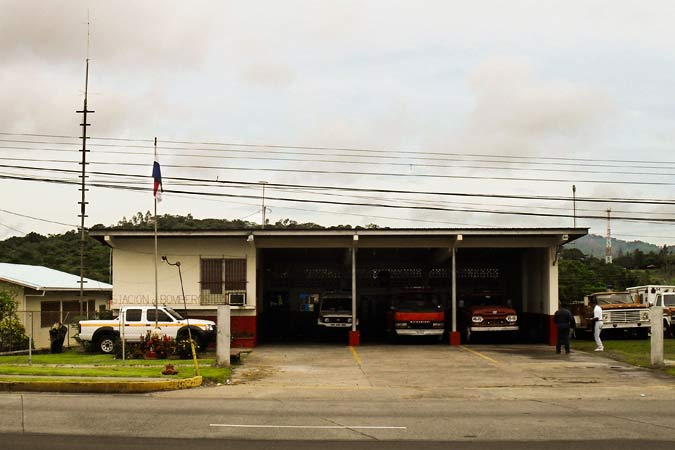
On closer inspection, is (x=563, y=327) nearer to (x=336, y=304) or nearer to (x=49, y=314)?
(x=336, y=304)

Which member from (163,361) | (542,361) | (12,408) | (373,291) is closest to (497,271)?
(373,291)

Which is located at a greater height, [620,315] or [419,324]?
[620,315]

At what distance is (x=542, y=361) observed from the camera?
23.9m

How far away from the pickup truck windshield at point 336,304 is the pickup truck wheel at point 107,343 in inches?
376

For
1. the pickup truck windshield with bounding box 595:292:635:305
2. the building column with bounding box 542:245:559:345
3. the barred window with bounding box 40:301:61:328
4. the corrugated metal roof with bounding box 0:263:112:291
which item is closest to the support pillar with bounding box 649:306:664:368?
the building column with bounding box 542:245:559:345

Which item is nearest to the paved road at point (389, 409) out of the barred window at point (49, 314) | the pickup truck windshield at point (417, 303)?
the pickup truck windshield at point (417, 303)

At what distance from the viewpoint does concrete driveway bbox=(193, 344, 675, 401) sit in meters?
16.9

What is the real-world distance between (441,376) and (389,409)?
248 inches

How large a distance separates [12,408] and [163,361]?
897 centimetres

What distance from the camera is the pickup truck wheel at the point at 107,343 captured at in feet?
88.4

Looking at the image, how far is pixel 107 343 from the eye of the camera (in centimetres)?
2700

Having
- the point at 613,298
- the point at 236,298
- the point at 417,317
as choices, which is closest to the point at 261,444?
the point at 236,298

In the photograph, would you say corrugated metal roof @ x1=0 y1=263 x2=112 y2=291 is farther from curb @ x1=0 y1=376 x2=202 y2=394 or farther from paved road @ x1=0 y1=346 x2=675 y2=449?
curb @ x1=0 y1=376 x2=202 y2=394

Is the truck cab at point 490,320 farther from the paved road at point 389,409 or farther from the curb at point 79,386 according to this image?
the curb at point 79,386
